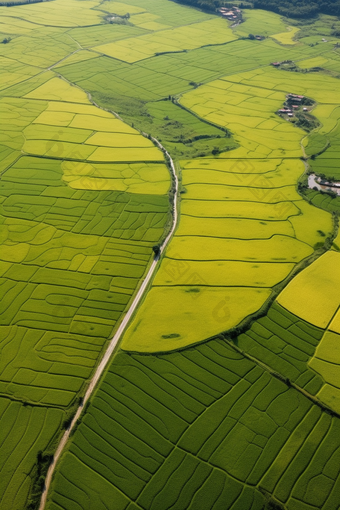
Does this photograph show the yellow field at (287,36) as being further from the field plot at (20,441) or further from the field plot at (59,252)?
the field plot at (20,441)

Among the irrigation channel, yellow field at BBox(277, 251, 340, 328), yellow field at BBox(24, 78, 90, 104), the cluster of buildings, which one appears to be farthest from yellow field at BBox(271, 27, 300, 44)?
yellow field at BBox(277, 251, 340, 328)

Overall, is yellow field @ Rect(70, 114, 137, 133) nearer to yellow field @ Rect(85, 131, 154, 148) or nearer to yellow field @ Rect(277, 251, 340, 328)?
yellow field @ Rect(85, 131, 154, 148)

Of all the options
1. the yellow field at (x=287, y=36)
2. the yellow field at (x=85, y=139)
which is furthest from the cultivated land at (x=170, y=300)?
the yellow field at (x=287, y=36)

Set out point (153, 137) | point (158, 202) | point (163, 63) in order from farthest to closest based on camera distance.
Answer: point (163, 63), point (153, 137), point (158, 202)

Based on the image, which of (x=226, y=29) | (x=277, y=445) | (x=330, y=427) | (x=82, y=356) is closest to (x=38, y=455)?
(x=82, y=356)

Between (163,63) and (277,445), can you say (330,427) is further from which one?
(163,63)

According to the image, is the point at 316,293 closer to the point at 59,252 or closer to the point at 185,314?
the point at 185,314
